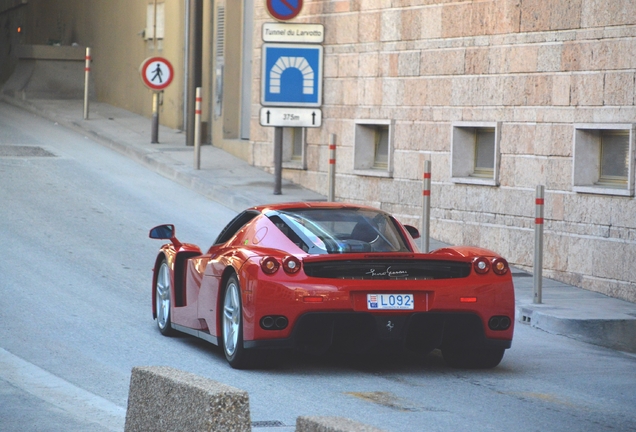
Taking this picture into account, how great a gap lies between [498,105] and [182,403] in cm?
1057

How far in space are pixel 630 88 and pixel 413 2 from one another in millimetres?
4544

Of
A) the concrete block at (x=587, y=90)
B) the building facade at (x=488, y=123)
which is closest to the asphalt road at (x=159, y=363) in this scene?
the building facade at (x=488, y=123)

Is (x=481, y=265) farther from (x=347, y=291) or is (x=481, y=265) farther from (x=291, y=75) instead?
(x=291, y=75)

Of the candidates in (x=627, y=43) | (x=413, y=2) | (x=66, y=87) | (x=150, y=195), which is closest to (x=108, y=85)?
(x=66, y=87)

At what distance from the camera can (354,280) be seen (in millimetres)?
8031

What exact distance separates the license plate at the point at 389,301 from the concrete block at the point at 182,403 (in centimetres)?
279

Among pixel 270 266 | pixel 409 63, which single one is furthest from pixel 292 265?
pixel 409 63

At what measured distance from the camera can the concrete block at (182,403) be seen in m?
4.64

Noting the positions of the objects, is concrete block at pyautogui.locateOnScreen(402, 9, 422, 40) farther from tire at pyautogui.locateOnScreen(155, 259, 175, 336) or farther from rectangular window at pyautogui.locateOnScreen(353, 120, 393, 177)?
tire at pyautogui.locateOnScreen(155, 259, 175, 336)

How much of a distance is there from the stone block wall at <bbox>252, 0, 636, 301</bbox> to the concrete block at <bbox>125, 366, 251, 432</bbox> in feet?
26.9

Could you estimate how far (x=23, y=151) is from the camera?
20625mm

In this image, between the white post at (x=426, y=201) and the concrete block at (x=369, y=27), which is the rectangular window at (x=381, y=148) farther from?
the white post at (x=426, y=201)

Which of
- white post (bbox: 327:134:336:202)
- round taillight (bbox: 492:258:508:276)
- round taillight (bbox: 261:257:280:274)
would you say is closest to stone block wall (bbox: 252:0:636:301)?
white post (bbox: 327:134:336:202)

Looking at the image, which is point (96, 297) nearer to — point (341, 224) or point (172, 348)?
point (172, 348)
